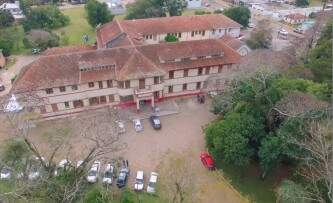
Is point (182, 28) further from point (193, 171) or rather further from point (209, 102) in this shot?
point (193, 171)

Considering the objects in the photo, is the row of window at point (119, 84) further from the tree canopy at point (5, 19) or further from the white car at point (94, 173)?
the tree canopy at point (5, 19)

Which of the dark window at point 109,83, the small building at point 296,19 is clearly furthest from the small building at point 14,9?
the small building at point 296,19

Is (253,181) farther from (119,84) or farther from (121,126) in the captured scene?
(119,84)

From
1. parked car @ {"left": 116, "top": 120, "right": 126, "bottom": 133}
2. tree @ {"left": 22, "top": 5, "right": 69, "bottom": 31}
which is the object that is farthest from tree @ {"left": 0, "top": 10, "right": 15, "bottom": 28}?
parked car @ {"left": 116, "top": 120, "right": 126, "bottom": 133}

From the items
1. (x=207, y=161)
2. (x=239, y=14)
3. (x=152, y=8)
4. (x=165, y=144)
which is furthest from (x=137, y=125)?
(x=239, y=14)

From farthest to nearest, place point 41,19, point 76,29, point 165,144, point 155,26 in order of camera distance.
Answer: point 76,29
point 41,19
point 155,26
point 165,144

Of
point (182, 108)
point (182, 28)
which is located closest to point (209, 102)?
point (182, 108)
